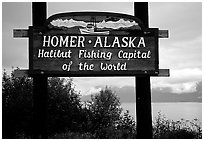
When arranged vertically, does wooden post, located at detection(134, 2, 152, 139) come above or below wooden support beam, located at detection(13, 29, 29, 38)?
below

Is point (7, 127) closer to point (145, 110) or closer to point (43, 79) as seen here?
point (43, 79)

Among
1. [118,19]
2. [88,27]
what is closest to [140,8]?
[118,19]

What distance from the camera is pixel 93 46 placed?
711 cm

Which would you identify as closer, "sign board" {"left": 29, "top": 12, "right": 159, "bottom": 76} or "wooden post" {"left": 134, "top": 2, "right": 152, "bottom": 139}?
"sign board" {"left": 29, "top": 12, "right": 159, "bottom": 76}

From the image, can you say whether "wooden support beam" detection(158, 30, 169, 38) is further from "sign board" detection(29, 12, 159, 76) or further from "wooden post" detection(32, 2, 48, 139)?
"wooden post" detection(32, 2, 48, 139)

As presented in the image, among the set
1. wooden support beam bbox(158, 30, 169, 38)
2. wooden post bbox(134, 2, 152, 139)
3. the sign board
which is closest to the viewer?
the sign board

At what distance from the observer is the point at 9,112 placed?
905cm

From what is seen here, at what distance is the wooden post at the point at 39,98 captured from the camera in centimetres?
700

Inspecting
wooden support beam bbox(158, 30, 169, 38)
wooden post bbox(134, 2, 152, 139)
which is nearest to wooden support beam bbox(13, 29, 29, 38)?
wooden post bbox(134, 2, 152, 139)

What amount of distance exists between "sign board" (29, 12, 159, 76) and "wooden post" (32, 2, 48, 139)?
21 centimetres

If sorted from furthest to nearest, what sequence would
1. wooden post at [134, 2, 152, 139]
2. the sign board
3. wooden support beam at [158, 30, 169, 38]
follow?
wooden support beam at [158, 30, 169, 38] → wooden post at [134, 2, 152, 139] → the sign board

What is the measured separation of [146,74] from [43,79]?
217 cm

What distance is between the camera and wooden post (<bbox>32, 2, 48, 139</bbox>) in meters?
7.00

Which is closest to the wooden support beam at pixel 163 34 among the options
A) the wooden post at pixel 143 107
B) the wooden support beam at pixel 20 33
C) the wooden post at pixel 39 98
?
the wooden post at pixel 143 107
